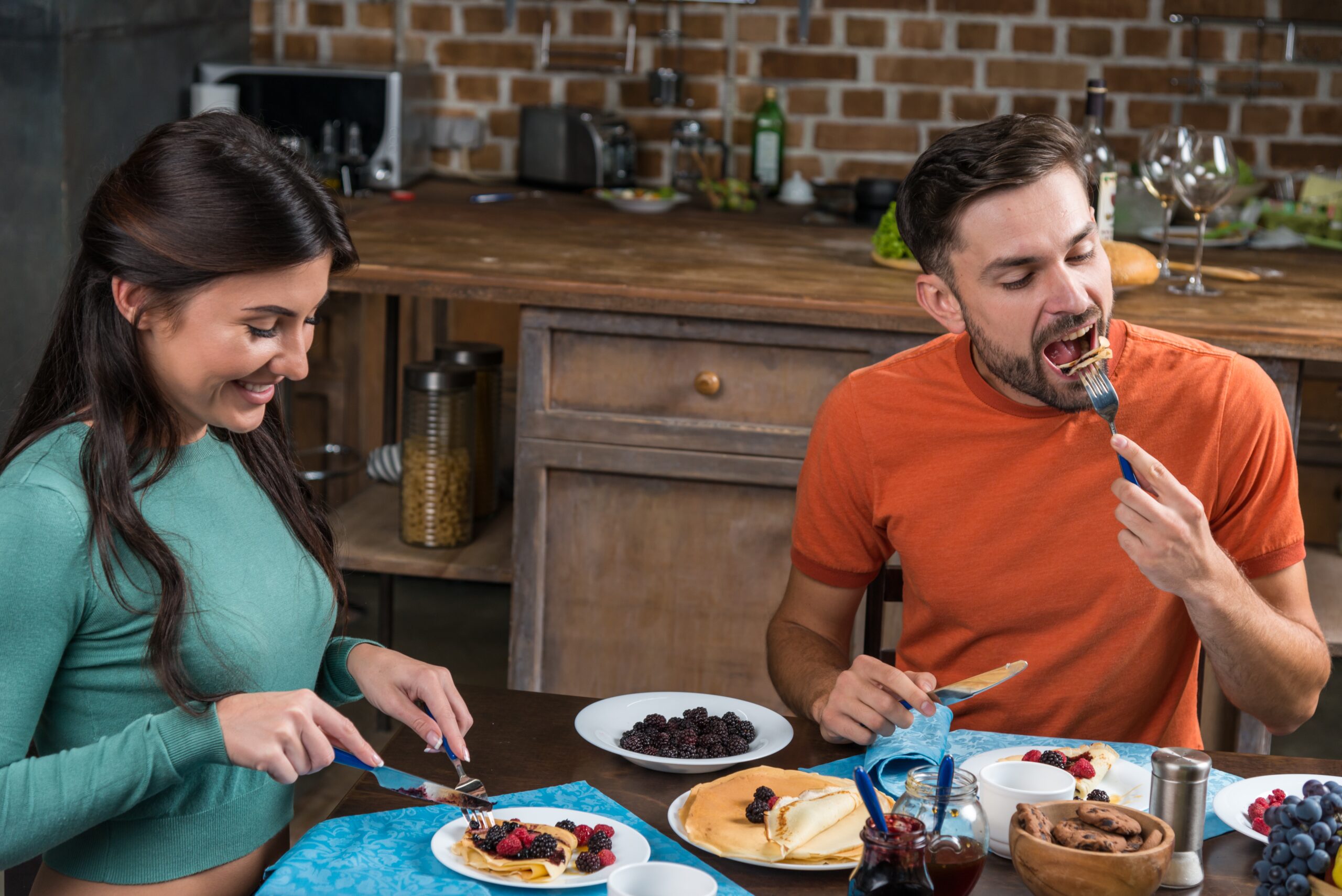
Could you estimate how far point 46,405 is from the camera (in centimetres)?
129

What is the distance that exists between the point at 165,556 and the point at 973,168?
0.94m

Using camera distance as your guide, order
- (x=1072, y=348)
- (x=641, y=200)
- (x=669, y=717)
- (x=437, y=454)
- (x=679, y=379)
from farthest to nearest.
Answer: (x=641, y=200) → (x=437, y=454) → (x=679, y=379) → (x=1072, y=348) → (x=669, y=717)

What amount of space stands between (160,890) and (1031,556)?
97 centimetres

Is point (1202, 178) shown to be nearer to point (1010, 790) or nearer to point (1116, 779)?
point (1116, 779)

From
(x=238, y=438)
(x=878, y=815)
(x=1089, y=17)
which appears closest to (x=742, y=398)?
(x=238, y=438)

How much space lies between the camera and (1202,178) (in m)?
2.52

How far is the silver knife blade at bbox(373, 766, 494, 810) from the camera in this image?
1.14m

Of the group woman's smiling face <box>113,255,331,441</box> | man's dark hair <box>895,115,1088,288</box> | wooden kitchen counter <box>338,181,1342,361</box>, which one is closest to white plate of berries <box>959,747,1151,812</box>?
man's dark hair <box>895,115,1088,288</box>

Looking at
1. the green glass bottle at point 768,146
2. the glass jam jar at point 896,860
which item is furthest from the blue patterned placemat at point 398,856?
the green glass bottle at point 768,146

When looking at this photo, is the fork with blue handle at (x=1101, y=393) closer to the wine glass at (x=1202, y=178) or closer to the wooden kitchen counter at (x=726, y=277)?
the wooden kitchen counter at (x=726, y=277)

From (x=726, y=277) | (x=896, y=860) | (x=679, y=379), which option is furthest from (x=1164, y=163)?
(x=896, y=860)

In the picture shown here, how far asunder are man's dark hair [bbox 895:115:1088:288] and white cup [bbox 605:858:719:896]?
0.84 metres

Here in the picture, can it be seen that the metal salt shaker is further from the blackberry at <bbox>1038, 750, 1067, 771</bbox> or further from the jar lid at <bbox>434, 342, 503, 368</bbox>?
the jar lid at <bbox>434, 342, 503, 368</bbox>

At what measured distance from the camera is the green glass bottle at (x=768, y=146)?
3619 millimetres
